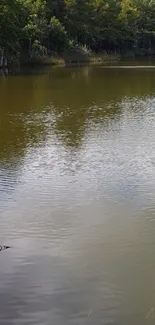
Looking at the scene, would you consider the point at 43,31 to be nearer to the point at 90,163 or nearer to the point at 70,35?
the point at 70,35

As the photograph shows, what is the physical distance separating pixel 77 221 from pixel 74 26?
57.8m

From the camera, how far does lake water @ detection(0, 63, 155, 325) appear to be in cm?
527

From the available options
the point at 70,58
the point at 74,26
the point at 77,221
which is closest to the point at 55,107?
the point at 77,221

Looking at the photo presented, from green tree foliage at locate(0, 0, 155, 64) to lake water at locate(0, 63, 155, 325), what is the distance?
26260mm

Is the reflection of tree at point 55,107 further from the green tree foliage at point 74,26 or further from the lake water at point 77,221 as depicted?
the green tree foliage at point 74,26

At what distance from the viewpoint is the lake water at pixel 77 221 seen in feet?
17.3

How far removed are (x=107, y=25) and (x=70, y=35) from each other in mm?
9485

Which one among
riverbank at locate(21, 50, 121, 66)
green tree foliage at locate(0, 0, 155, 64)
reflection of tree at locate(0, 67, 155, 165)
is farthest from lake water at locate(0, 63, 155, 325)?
riverbank at locate(21, 50, 121, 66)

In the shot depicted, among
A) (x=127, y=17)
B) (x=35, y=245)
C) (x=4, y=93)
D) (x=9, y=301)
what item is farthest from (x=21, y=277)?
(x=127, y=17)

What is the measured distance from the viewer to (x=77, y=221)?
7703 mm

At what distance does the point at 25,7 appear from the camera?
1880 inches

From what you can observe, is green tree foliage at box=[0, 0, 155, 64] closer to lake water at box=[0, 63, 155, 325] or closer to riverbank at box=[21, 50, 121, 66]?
riverbank at box=[21, 50, 121, 66]

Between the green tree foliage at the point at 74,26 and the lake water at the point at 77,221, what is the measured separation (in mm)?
26260

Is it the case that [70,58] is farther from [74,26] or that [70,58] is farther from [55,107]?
[55,107]
